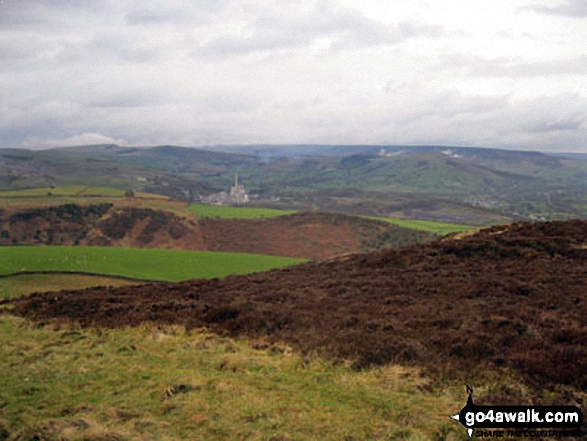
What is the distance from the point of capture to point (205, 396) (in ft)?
39.7

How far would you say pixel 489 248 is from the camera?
3494 cm

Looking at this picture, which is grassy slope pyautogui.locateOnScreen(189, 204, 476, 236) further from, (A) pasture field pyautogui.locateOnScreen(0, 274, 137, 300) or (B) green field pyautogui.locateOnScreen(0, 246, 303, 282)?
(A) pasture field pyautogui.locateOnScreen(0, 274, 137, 300)

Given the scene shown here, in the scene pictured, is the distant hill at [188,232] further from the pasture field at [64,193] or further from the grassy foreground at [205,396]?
the grassy foreground at [205,396]

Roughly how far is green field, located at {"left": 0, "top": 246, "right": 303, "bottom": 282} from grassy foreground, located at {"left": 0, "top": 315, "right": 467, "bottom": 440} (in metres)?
38.0

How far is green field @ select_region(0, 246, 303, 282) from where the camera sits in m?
53.7

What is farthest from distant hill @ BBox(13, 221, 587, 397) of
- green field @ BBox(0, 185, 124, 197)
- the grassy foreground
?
green field @ BBox(0, 185, 124, 197)

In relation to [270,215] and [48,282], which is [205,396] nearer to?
[48,282]

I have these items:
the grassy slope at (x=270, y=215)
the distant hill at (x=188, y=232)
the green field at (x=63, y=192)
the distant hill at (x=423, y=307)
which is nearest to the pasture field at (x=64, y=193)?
the green field at (x=63, y=192)

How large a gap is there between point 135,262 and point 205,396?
5246cm

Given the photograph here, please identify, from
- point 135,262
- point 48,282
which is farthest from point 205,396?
point 135,262

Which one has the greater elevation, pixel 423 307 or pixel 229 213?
pixel 423 307

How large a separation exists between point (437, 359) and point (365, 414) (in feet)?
13.9

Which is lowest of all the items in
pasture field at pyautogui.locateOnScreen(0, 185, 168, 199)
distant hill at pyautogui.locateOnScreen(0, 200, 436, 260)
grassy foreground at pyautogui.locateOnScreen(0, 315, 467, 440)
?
distant hill at pyautogui.locateOnScreen(0, 200, 436, 260)

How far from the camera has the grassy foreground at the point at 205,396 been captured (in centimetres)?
1005
